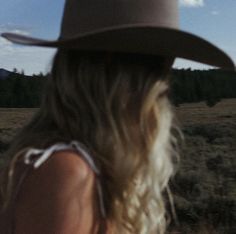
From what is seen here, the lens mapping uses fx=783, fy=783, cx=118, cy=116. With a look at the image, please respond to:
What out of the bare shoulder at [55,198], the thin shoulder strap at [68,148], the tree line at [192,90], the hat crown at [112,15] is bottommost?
the tree line at [192,90]

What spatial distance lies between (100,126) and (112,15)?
0.32 metres

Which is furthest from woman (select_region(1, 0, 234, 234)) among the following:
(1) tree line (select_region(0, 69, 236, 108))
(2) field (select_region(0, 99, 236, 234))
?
(1) tree line (select_region(0, 69, 236, 108))

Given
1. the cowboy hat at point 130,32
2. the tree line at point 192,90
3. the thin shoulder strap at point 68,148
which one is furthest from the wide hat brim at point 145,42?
the tree line at point 192,90

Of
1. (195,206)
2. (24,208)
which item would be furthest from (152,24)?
(195,206)

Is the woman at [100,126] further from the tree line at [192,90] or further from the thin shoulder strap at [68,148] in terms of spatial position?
the tree line at [192,90]

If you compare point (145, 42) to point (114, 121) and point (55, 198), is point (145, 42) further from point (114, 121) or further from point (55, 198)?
point (55, 198)

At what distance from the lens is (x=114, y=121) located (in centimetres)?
204

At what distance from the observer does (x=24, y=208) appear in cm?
195

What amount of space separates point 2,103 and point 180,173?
3306 inches

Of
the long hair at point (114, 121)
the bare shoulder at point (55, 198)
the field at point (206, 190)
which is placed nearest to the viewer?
the bare shoulder at point (55, 198)

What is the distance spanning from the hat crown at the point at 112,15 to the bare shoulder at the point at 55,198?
393mm

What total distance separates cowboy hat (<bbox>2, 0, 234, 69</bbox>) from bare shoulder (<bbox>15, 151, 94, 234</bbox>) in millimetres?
333

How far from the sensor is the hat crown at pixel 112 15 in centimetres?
212

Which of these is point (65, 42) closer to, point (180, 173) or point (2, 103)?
point (180, 173)
